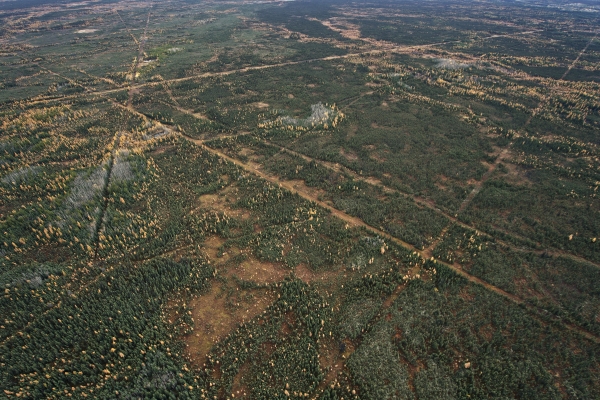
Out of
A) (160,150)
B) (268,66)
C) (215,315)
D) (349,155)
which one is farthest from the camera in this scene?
(268,66)

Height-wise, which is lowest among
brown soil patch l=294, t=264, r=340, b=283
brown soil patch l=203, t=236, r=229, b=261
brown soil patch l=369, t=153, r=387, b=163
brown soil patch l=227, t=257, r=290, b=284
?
brown soil patch l=294, t=264, r=340, b=283

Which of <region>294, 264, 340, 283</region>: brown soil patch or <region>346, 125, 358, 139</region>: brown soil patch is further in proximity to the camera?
<region>346, 125, 358, 139</region>: brown soil patch

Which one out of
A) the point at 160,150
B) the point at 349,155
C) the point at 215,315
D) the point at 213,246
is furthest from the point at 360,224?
the point at 160,150

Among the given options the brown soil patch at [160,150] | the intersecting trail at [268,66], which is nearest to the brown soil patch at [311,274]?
the brown soil patch at [160,150]

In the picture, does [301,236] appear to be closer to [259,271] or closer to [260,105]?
[259,271]

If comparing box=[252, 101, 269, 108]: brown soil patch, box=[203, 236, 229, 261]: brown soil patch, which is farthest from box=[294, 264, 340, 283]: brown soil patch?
box=[252, 101, 269, 108]: brown soil patch

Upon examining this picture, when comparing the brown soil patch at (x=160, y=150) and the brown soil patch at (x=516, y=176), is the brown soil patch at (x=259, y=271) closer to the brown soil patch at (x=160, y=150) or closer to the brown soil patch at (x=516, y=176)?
the brown soil patch at (x=160, y=150)

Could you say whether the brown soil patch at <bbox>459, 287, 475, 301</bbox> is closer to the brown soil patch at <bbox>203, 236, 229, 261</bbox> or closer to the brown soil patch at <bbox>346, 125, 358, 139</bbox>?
the brown soil patch at <bbox>203, 236, 229, 261</bbox>
